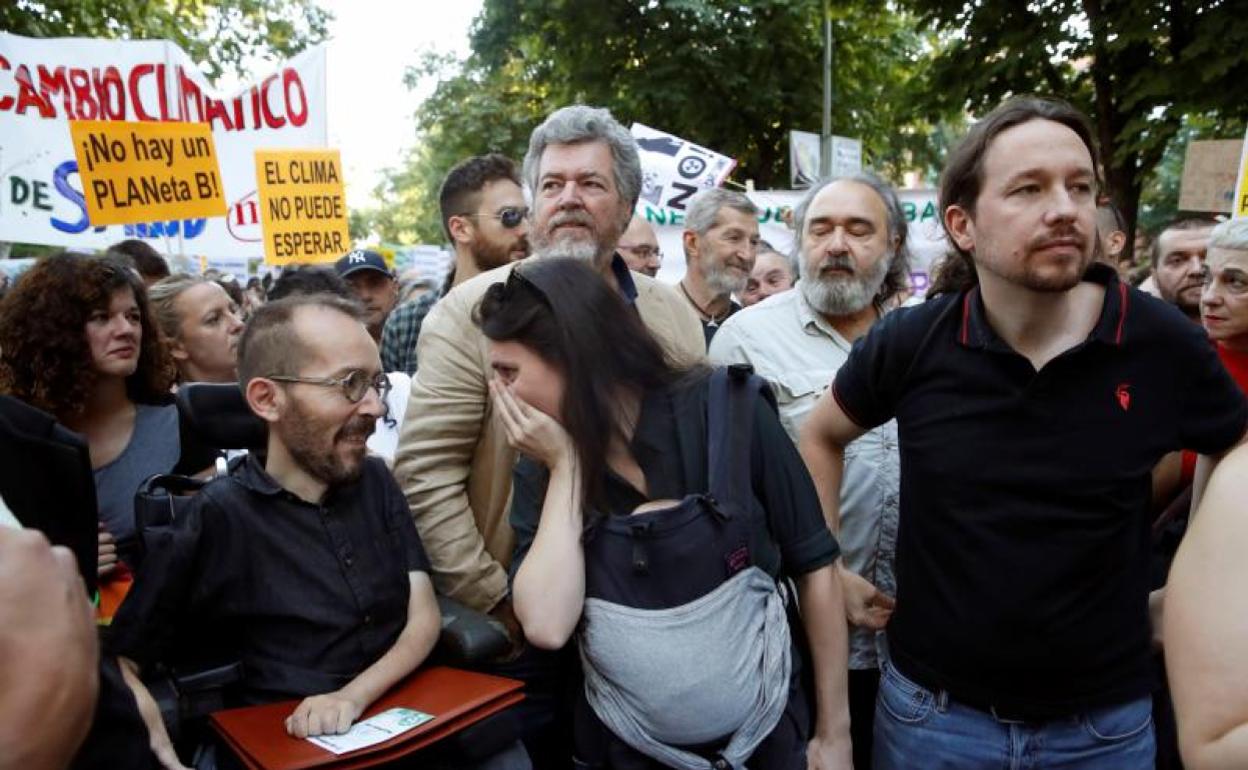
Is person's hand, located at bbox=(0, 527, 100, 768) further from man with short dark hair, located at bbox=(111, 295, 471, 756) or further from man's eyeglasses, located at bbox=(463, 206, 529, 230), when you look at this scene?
man's eyeglasses, located at bbox=(463, 206, 529, 230)

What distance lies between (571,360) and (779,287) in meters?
4.48

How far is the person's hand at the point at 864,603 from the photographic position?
244cm

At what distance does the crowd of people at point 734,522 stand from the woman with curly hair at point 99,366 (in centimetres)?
43

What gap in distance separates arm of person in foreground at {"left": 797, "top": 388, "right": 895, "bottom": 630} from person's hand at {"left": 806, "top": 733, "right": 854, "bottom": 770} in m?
0.38

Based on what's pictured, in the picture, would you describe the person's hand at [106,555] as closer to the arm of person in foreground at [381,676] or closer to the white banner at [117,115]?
the arm of person in foreground at [381,676]

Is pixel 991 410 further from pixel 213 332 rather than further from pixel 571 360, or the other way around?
pixel 213 332

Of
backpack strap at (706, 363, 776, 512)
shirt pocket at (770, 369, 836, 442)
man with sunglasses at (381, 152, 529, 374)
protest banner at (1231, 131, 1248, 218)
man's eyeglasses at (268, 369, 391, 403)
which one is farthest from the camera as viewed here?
protest banner at (1231, 131, 1248, 218)

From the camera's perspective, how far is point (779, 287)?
623cm

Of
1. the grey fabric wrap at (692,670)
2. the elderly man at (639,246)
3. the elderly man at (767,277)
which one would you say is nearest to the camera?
the grey fabric wrap at (692,670)

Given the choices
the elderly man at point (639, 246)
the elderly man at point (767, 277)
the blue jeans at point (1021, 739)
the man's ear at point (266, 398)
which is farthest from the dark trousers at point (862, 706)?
the elderly man at point (767, 277)

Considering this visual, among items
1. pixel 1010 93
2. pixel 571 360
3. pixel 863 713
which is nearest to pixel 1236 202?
pixel 863 713

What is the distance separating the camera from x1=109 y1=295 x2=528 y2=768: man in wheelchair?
212 centimetres

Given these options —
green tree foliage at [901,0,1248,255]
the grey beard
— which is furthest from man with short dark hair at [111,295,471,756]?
green tree foliage at [901,0,1248,255]

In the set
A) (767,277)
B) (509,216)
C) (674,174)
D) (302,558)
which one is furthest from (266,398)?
(674,174)
